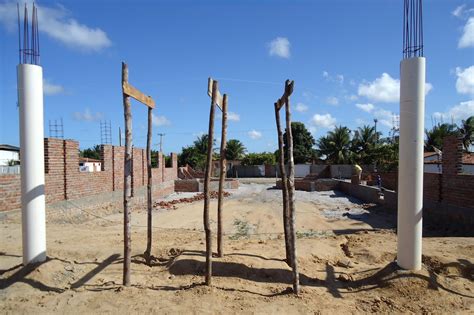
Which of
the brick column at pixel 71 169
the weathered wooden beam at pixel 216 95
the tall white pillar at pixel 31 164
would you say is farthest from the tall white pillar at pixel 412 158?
the brick column at pixel 71 169

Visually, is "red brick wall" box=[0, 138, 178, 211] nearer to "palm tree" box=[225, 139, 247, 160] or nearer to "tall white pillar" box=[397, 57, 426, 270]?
"tall white pillar" box=[397, 57, 426, 270]

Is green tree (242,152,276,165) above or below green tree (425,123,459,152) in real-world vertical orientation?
below

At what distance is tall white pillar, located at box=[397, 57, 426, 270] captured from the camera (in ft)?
16.8

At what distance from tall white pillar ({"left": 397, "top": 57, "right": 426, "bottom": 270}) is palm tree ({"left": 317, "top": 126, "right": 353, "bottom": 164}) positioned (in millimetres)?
35972

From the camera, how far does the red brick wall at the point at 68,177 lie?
29.9 feet

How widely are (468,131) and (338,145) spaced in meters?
12.9

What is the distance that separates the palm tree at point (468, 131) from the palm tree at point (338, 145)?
11155mm

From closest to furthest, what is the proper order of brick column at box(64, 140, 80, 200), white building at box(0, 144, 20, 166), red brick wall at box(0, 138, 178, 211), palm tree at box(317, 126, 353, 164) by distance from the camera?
red brick wall at box(0, 138, 178, 211) → brick column at box(64, 140, 80, 200) → white building at box(0, 144, 20, 166) → palm tree at box(317, 126, 353, 164)

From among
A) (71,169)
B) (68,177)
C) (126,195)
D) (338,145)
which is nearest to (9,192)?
(68,177)

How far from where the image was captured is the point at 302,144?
5062 cm

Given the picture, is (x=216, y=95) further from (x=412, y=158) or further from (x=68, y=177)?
(x=68, y=177)

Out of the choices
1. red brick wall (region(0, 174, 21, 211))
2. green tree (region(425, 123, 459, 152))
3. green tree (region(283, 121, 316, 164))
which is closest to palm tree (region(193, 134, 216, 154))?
green tree (region(283, 121, 316, 164))

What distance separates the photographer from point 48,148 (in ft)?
34.0

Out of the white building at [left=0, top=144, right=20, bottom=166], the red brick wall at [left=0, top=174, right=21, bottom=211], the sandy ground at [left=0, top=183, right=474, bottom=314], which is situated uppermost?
the white building at [left=0, top=144, right=20, bottom=166]
